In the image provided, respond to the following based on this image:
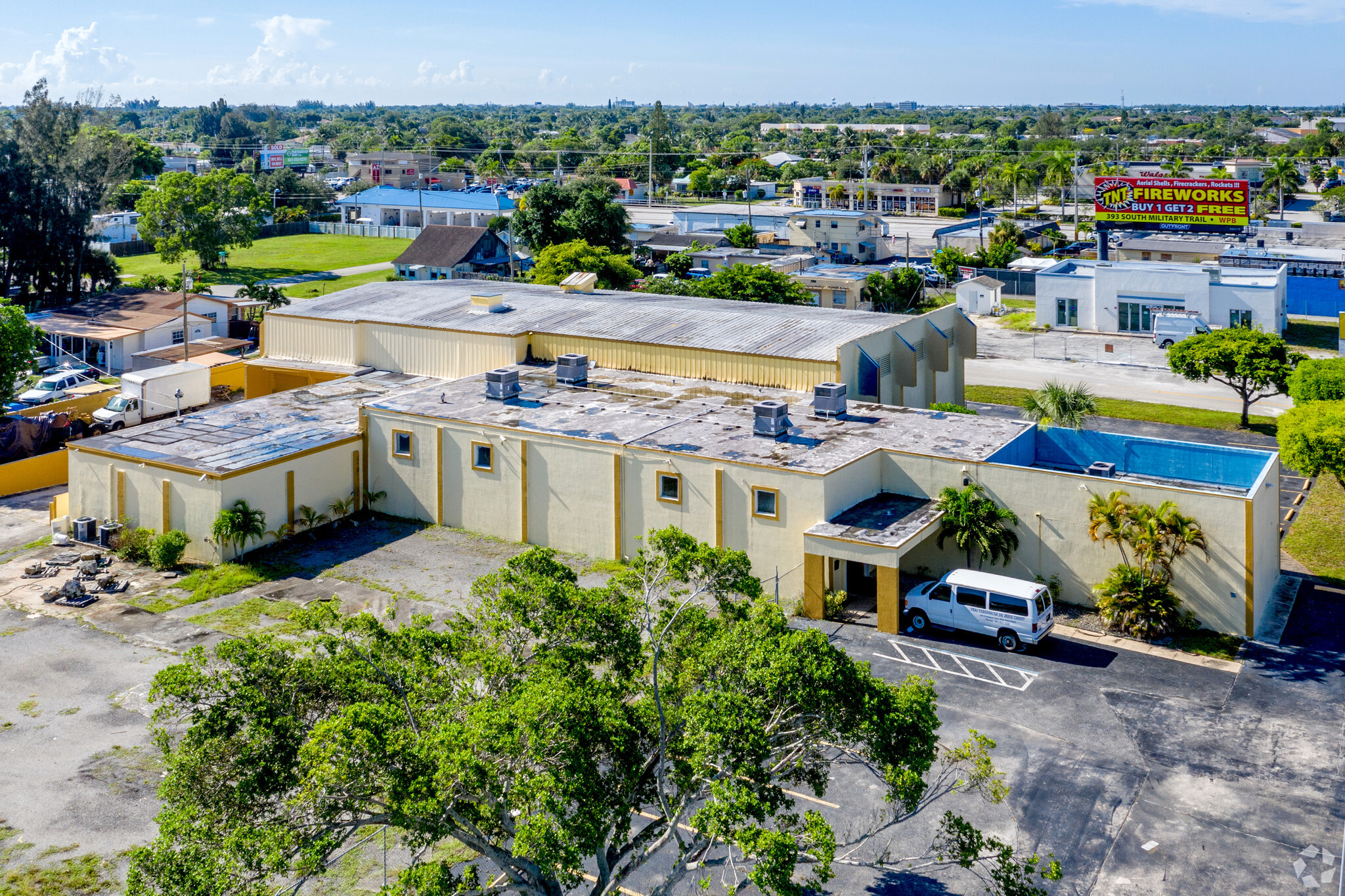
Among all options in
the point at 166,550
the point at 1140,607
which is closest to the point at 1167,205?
the point at 1140,607

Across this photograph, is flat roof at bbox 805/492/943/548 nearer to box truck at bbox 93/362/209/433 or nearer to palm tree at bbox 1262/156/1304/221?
box truck at bbox 93/362/209/433

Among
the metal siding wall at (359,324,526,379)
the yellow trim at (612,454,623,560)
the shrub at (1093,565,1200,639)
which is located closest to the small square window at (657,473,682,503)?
the yellow trim at (612,454,623,560)

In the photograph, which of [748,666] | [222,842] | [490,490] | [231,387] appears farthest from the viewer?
[231,387]

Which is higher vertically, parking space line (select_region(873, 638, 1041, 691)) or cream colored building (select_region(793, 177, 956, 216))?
cream colored building (select_region(793, 177, 956, 216))

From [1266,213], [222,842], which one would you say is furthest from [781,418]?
[1266,213]

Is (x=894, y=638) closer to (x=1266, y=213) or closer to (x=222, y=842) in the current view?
(x=222, y=842)

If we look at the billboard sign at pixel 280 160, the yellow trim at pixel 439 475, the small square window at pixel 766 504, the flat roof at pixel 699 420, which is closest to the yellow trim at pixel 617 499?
the flat roof at pixel 699 420
